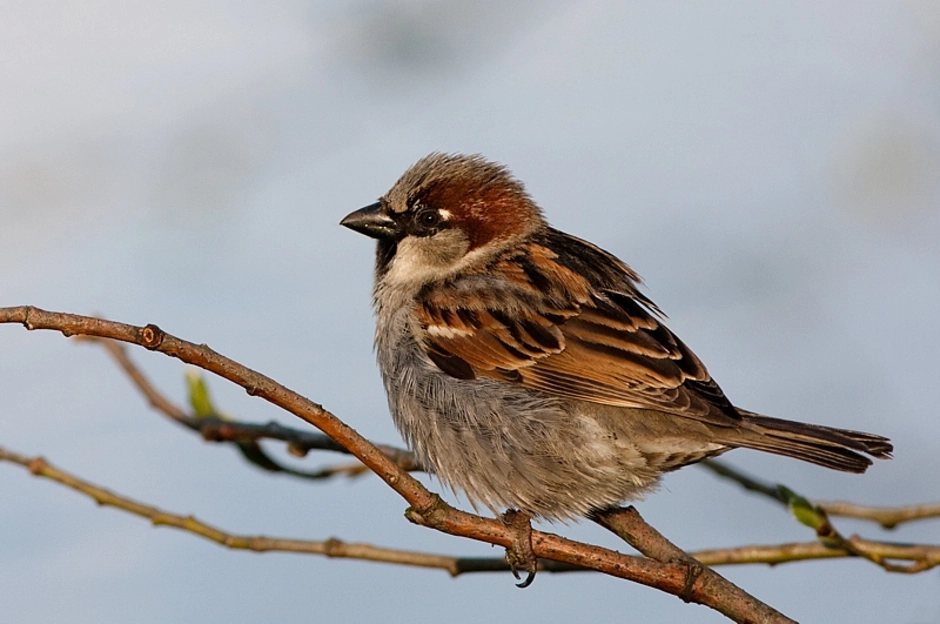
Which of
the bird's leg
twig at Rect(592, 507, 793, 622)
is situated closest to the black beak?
the bird's leg

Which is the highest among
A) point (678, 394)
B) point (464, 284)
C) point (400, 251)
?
point (400, 251)

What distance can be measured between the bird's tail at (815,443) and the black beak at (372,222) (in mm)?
1582

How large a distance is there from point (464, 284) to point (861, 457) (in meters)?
1.49

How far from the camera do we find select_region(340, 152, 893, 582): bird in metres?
3.42

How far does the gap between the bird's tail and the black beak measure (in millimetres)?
1582

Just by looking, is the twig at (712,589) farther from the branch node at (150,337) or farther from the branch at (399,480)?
the branch node at (150,337)

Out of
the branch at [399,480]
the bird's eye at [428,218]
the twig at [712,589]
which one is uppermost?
the bird's eye at [428,218]

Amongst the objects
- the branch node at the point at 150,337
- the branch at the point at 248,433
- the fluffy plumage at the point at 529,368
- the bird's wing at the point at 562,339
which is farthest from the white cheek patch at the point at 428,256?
the branch node at the point at 150,337

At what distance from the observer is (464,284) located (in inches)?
158

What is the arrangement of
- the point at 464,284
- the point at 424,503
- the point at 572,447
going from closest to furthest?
the point at 424,503, the point at 572,447, the point at 464,284

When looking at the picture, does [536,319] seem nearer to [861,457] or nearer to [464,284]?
[464,284]

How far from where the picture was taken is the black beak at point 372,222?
4227 mm

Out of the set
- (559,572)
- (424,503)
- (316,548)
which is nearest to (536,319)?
(559,572)

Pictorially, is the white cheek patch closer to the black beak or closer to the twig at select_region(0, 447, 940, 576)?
the black beak
